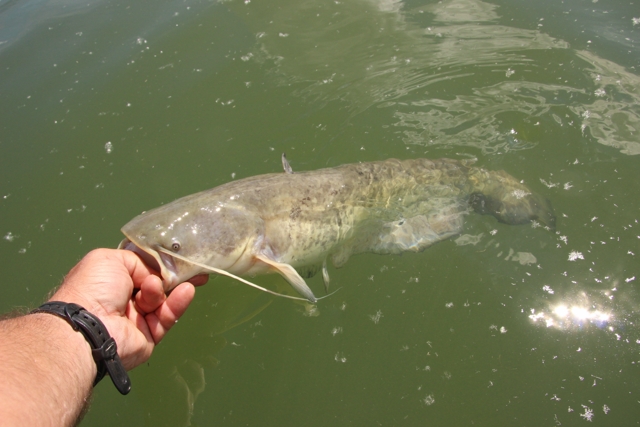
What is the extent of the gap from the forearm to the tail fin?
3541 mm

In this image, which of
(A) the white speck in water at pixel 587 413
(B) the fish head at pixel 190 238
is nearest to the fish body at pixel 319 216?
(B) the fish head at pixel 190 238

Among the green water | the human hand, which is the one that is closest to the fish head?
the human hand

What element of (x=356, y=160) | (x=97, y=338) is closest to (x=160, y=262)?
(x=97, y=338)

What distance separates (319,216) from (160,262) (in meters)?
1.26

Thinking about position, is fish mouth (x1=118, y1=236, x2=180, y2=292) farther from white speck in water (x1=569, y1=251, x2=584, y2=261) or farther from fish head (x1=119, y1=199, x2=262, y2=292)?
white speck in water (x1=569, y1=251, x2=584, y2=261)

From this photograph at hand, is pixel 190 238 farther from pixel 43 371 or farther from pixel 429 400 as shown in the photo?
pixel 429 400

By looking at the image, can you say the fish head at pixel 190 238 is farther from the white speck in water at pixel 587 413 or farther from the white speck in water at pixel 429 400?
the white speck in water at pixel 587 413

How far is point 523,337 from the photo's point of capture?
332 centimetres

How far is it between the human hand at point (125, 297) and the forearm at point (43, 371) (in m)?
0.26

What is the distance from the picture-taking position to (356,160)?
4848 mm

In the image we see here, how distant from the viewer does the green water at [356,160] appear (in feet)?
10.5

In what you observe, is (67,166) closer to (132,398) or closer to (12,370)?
(132,398)

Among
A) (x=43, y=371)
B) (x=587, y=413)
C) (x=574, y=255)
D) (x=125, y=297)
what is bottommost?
(x=587, y=413)

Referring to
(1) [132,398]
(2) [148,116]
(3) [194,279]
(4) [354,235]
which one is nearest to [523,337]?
(4) [354,235]
